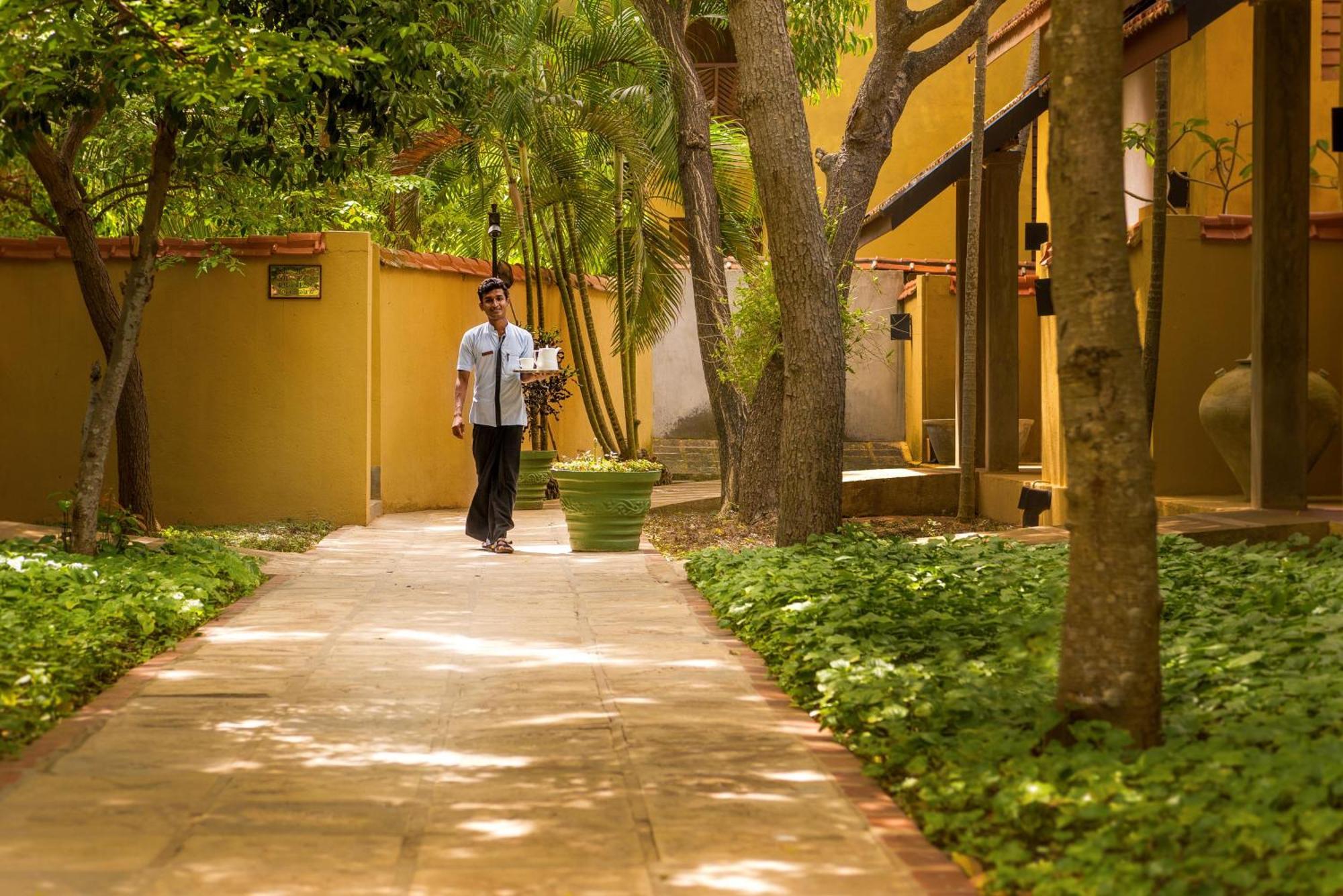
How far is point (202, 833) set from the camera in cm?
382

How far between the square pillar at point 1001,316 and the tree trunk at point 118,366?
23.9 feet

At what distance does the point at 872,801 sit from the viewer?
4172 mm

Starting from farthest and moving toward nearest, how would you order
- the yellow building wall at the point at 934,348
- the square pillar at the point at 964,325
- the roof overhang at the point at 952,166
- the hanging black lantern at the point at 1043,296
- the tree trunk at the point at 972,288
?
the yellow building wall at the point at 934,348 → the square pillar at the point at 964,325 → the roof overhang at the point at 952,166 → the tree trunk at the point at 972,288 → the hanging black lantern at the point at 1043,296

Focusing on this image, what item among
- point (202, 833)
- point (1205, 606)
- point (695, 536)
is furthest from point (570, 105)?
point (202, 833)

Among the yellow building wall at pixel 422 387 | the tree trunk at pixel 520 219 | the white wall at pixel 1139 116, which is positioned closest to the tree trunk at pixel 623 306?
the tree trunk at pixel 520 219

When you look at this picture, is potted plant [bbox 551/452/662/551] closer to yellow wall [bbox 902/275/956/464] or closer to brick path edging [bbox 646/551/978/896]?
brick path edging [bbox 646/551/978/896]

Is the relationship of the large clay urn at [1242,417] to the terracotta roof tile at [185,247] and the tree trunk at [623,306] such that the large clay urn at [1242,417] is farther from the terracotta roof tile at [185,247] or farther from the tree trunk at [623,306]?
the terracotta roof tile at [185,247]

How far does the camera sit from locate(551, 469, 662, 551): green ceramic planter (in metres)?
10.5

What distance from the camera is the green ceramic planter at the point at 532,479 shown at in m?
14.8

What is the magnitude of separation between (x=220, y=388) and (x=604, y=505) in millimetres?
4046

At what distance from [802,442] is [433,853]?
5.55 m

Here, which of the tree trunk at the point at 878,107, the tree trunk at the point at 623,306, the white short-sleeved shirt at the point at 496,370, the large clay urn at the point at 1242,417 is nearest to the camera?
the large clay urn at the point at 1242,417

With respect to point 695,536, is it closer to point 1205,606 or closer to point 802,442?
point 802,442

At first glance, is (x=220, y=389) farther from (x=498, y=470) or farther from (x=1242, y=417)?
(x=1242, y=417)
